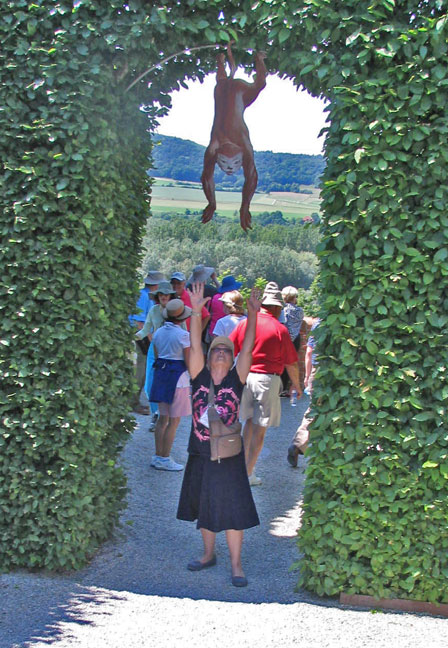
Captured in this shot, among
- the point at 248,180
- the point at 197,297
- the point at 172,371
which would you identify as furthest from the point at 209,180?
the point at 172,371

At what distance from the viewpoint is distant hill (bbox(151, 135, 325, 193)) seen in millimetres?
7414

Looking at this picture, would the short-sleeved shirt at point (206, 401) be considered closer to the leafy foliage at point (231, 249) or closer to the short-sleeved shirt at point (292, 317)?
the leafy foliage at point (231, 249)

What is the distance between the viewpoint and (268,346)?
25.3ft

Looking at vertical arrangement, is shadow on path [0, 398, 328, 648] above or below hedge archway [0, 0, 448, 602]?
below

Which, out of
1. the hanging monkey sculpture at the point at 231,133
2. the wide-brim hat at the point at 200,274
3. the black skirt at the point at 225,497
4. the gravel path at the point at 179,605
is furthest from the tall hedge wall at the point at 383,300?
the wide-brim hat at the point at 200,274

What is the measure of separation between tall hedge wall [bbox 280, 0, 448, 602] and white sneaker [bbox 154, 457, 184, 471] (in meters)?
3.75

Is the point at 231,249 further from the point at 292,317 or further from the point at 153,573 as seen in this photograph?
the point at 153,573

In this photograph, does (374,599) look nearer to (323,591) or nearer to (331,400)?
(323,591)

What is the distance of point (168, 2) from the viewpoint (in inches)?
211

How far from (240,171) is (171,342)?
2240mm

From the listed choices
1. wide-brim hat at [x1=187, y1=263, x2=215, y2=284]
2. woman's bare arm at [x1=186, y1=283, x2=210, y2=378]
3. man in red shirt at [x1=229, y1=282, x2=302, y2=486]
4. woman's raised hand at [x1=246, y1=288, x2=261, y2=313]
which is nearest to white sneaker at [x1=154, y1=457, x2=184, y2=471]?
man in red shirt at [x1=229, y1=282, x2=302, y2=486]

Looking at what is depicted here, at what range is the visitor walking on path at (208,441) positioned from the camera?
18.4ft

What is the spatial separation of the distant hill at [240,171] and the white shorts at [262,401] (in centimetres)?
192

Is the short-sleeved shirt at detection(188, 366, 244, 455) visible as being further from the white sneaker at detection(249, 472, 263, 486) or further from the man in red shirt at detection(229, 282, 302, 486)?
the white sneaker at detection(249, 472, 263, 486)
